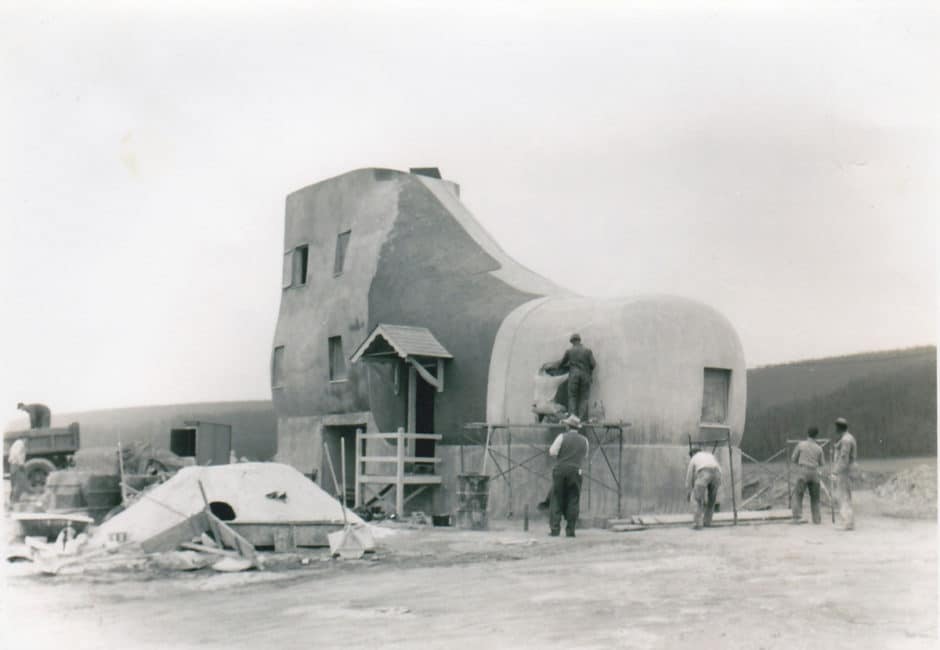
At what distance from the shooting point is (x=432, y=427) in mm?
25234

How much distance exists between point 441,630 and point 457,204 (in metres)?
17.3

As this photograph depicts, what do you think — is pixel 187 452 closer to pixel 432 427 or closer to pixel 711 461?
pixel 432 427

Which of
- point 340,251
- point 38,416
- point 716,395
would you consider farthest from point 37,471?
point 716,395

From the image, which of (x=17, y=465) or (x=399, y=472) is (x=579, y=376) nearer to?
(x=399, y=472)

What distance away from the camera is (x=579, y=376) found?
2072 centimetres

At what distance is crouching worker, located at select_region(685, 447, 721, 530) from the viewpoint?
1848cm

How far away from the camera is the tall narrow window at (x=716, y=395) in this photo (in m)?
21.5

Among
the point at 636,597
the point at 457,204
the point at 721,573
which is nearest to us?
the point at 636,597

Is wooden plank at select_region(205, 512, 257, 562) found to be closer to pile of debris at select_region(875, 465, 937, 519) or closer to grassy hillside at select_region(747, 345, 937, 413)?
grassy hillside at select_region(747, 345, 937, 413)

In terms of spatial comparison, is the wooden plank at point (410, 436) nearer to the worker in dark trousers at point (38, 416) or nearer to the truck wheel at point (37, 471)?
the truck wheel at point (37, 471)

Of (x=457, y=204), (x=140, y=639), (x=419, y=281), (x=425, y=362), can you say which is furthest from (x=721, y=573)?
(x=457, y=204)

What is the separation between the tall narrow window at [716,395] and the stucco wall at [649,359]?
12 centimetres

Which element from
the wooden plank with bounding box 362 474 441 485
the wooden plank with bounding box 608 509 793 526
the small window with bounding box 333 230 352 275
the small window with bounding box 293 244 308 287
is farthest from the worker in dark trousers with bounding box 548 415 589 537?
the small window with bounding box 293 244 308 287

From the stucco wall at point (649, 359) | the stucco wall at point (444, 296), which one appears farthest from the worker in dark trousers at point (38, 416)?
the stucco wall at point (649, 359)
